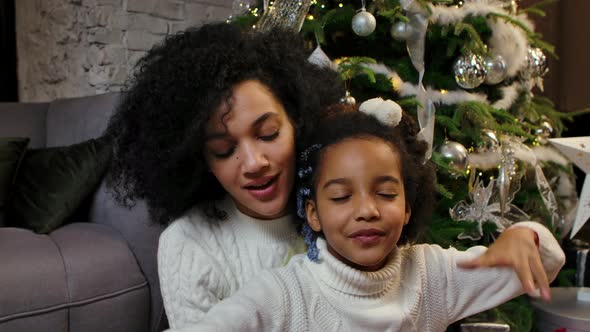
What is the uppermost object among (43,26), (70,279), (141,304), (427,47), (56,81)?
(427,47)

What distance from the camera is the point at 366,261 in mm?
831

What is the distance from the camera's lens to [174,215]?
1.06m

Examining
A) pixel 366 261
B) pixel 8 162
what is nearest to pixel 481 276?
pixel 366 261

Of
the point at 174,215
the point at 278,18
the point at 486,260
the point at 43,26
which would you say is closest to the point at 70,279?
the point at 174,215

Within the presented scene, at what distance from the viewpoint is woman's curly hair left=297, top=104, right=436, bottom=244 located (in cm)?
89

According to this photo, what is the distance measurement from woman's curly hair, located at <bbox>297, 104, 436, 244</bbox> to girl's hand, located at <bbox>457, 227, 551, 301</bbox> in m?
0.12

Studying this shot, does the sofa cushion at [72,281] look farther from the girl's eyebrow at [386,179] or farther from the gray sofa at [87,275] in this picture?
the girl's eyebrow at [386,179]

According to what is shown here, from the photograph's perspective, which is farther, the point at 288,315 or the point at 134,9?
the point at 134,9

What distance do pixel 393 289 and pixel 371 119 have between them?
26cm

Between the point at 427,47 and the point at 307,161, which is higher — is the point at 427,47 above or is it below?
above

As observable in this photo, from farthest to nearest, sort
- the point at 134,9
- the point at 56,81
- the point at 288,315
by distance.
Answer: the point at 56,81 < the point at 134,9 < the point at 288,315

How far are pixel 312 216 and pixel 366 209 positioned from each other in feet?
0.37

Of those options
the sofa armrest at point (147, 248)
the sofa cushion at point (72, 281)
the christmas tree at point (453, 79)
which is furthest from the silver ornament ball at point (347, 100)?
the sofa cushion at point (72, 281)

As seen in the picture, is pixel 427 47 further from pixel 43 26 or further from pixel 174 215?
pixel 43 26
